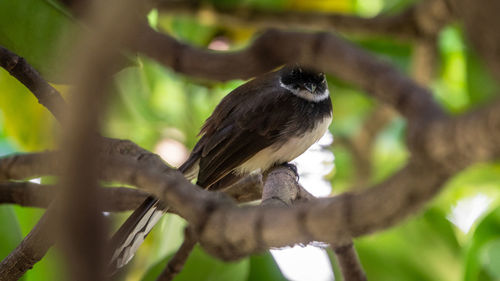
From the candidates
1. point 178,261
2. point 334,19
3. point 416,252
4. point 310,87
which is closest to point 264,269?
point 178,261

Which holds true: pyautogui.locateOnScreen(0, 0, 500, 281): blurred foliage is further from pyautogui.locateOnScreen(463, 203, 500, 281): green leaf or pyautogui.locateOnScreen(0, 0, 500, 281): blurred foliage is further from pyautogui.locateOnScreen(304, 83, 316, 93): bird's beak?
pyautogui.locateOnScreen(304, 83, 316, 93): bird's beak

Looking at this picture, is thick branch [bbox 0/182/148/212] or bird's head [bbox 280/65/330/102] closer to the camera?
thick branch [bbox 0/182/148/212]

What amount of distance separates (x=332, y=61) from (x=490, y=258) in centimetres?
125

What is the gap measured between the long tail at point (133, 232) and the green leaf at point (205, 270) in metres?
0.11

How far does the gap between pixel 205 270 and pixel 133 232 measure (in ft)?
0.81

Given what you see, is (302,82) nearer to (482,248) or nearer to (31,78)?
(482,248)

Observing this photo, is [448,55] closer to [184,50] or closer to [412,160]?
[184,50]

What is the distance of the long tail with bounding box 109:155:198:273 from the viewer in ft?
5.33

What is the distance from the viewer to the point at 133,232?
5.88 ft

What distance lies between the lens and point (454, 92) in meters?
3.29

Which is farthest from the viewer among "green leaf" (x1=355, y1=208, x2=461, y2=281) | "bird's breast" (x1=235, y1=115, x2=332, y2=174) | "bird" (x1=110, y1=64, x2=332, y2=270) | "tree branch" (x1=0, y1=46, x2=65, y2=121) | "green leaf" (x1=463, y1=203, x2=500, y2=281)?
"bird's breast" (x1=235, y1=115, x2=332, y2=174)

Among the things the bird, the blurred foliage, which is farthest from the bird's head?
the blurred foliage

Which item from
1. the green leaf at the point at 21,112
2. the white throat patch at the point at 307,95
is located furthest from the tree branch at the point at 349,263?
the white throat patch at the point at 307,95

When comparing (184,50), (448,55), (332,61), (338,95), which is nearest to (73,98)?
(332,61)
